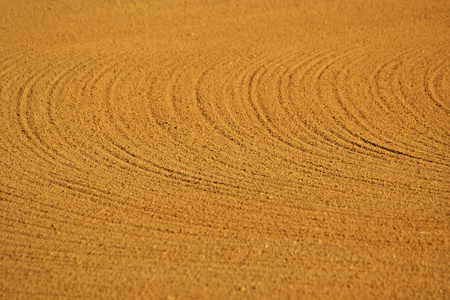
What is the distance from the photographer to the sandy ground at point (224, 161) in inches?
195

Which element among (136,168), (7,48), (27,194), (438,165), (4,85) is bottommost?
(27,194)

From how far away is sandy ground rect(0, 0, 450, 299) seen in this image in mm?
4949

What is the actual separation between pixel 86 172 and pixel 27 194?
82 centimetres

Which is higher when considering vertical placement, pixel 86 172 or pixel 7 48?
pixel 7 48

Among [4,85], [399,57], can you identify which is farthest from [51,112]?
[399,57]

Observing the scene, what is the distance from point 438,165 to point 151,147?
166 inches

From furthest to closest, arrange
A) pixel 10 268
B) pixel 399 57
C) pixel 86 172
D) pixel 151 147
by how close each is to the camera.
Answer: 1. pixel 399 57
2. pixel 151 147
3. pixel 86 172
4. pixel 10 268

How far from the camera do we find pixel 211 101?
8516 mm

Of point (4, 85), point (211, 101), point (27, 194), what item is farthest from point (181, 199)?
point (4, 85)

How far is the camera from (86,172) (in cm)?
652

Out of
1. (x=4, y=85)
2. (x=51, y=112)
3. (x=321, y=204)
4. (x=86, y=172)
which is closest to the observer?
(x=321, y=204)

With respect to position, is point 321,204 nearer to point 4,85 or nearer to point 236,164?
point 236,164

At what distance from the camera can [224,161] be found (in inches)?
267

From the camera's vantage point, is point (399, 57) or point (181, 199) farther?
point (399, 57)
